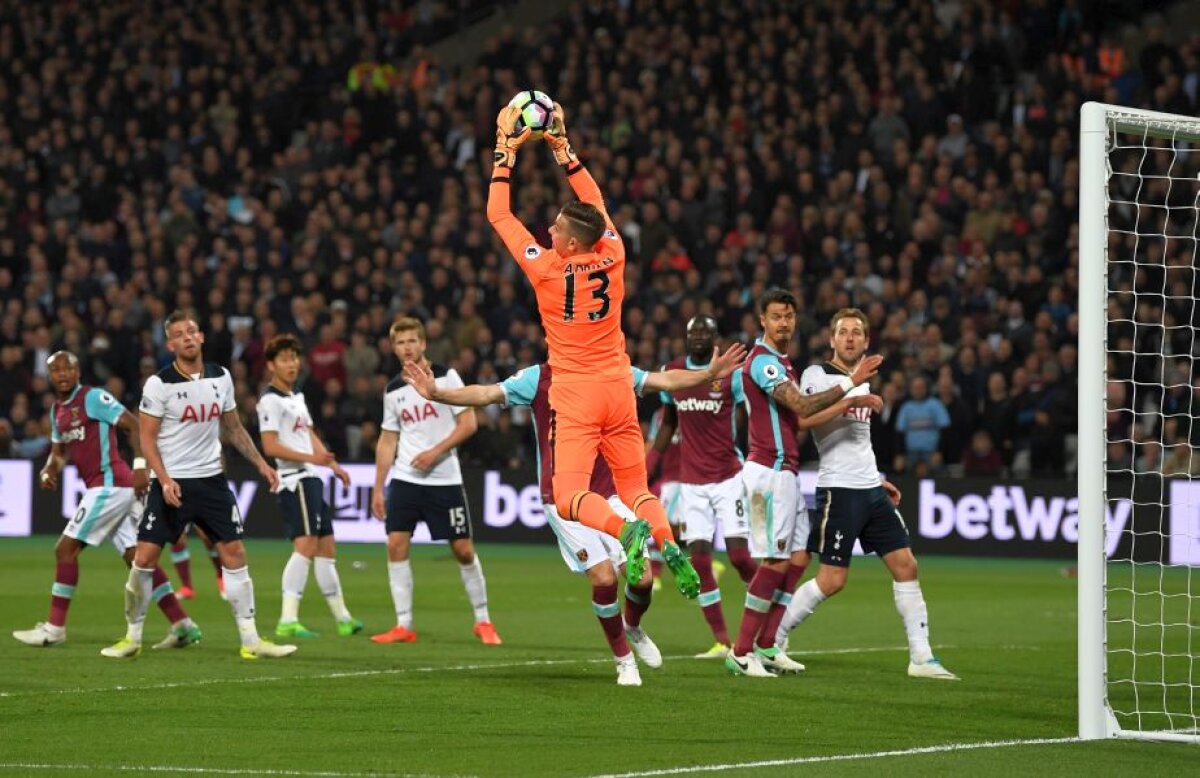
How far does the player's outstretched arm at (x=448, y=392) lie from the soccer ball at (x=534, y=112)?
146 cm

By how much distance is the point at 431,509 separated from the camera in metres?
13.7

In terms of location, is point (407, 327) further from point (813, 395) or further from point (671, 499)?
point (671, 499)

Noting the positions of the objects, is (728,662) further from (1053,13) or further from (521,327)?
(1053,13)

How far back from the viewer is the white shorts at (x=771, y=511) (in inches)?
444

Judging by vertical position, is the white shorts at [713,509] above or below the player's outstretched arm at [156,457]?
below

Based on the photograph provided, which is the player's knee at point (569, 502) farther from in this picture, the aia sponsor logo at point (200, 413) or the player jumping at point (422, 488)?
the player jumping at point (422, 488)

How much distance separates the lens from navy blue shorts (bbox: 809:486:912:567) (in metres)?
11.0

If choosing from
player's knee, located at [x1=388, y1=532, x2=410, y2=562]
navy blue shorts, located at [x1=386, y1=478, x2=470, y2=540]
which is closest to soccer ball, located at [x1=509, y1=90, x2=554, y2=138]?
navy blue shorts, located at [x1=386, y1=478, x2=470, y2=540]

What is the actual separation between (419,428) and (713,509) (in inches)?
96.5

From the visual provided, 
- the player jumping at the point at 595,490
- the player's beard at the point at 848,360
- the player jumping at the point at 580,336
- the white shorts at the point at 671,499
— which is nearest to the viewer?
the player jumping at the point at 580,336

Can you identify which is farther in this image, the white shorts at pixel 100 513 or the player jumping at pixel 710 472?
the white shorts at pixel 100 513

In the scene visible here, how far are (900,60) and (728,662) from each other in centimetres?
1731

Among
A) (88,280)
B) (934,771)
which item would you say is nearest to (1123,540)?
(934,771)

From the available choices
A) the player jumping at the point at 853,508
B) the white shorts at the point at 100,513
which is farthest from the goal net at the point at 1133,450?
the white shorts at the point at 100,513
